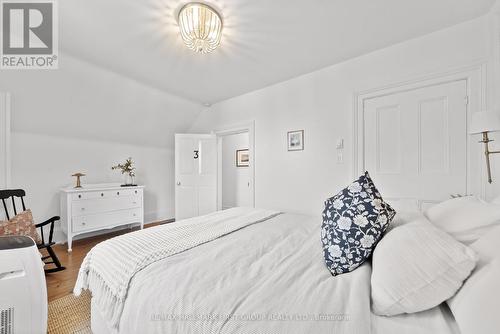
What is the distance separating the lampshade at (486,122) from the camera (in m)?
1.45

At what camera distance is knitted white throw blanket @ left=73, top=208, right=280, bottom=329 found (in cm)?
96

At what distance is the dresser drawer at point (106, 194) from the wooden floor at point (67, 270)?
71 cm

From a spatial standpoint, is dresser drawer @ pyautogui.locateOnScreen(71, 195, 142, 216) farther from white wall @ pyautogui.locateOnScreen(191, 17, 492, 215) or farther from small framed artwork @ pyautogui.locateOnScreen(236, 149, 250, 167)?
small framed artwork @ pyautogui.locateOnScreen(236, 149, 250, 167)

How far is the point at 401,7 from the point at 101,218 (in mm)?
4308

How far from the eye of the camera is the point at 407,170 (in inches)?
Answer: 84.4

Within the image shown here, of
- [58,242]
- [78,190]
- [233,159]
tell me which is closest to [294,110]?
[233,159]

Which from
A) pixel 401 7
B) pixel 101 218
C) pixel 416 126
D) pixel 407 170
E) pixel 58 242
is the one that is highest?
pixel 401 7

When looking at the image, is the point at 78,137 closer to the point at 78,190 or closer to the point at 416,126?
the point at 78,190

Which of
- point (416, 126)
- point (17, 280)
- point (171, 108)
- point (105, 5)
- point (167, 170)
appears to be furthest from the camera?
point (167, 170)

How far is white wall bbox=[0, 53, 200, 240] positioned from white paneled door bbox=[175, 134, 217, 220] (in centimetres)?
57

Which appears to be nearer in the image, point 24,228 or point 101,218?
point 24,228

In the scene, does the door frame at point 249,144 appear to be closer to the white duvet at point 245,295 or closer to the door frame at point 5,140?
the white duvet at point 245,295

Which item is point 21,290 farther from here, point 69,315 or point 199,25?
point 199,25

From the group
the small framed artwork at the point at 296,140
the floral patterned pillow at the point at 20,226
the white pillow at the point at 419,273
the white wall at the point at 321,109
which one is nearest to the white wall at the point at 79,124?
the floral patterned pillow at the point at 20,226
